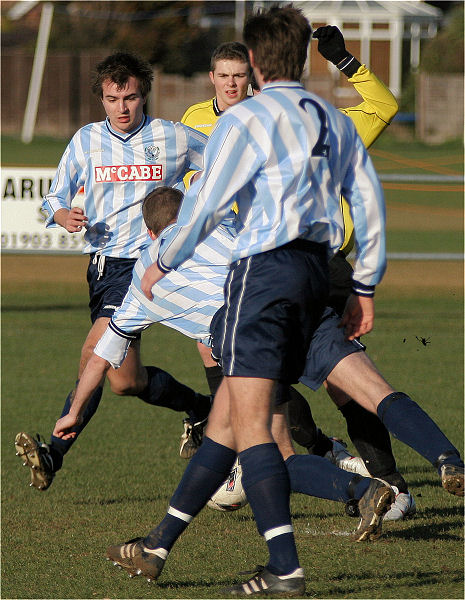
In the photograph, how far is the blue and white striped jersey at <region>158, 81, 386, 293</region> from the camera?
3.95 m

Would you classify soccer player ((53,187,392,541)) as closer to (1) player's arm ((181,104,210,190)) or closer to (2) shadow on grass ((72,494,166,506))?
(2) shadow on grass ((72,494,166,506))

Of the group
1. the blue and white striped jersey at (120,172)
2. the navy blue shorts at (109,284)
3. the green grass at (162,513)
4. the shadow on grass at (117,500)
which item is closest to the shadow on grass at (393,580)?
the green grass at (162,513)

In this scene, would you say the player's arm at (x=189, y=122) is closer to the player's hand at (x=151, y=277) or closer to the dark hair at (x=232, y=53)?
the dark hair at (x=232, y=53)

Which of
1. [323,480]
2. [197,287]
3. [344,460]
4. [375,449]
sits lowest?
[344,460]

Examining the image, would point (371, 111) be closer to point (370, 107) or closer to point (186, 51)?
point (370, 107)

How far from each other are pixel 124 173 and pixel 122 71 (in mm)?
582

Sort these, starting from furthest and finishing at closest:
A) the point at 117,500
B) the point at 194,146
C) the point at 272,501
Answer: the point at 194,146, the point at 117,500, the point at 272,501

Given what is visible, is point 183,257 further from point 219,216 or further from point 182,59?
point 182,59

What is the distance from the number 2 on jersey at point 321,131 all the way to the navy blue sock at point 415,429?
3.74 ft

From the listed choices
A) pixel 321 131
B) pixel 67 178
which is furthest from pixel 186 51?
A: pixel 321 131

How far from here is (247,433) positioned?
411 centimetres

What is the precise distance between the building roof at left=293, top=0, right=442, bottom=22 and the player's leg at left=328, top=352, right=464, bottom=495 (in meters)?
38.9

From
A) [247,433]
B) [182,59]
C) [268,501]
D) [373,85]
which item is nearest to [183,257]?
[247,433]

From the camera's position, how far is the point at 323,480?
4621mm
